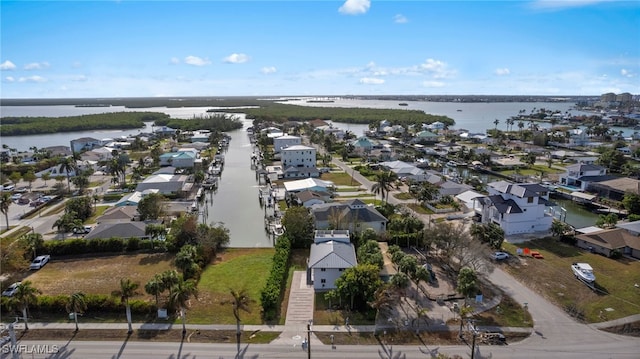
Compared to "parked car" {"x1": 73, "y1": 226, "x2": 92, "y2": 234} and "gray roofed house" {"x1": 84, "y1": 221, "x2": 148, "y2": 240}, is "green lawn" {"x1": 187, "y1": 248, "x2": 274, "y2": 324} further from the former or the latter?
"parked car" {"x1": 73, "y1": 226, "x2": 92, "y2": 234}


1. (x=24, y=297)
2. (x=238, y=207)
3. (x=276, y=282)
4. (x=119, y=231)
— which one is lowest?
(x=238, y=207)

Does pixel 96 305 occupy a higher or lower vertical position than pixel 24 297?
lower

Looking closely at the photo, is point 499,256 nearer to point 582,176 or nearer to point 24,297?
point 582,176

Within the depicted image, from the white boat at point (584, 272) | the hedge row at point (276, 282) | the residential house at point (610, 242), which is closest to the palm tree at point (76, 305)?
the hedge row at point (276, 282)

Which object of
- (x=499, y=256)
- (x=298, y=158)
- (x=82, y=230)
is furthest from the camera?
(x=298, y=158)

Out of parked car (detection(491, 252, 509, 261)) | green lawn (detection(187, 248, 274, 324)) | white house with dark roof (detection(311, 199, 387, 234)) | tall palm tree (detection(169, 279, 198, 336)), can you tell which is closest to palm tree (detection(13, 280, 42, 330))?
tall palm tree (detection(169, 279, 198, 336))

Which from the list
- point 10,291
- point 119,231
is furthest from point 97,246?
point 10,291

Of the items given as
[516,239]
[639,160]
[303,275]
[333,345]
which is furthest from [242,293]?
[639,160]
